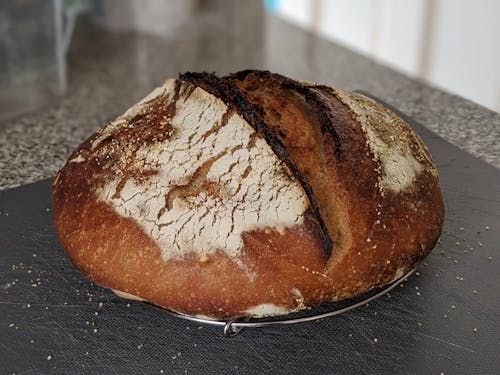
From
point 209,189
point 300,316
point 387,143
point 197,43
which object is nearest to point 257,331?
point 300,316

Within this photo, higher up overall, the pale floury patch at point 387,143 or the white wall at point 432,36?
the pale floury patch at point 387,143

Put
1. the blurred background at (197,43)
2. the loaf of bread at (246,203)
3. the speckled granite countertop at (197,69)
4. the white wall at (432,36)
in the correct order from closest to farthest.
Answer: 1. the loaf of bread at (246,203)
2. the speckled granite countertop at (197,69)
3. the blurred background at (197,43)
4. the white wall at (432,36)

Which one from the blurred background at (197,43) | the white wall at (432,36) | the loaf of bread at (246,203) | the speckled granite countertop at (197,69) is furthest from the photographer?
the white wall at (432,36)

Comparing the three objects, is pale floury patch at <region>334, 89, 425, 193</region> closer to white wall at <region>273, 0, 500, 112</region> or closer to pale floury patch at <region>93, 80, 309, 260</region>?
pale floury patch at <region>93, 80, 309, 260</region>

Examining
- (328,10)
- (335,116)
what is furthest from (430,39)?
(335,116)

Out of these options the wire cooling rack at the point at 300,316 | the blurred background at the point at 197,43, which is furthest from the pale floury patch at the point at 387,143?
the blurred background at the point at 197,43

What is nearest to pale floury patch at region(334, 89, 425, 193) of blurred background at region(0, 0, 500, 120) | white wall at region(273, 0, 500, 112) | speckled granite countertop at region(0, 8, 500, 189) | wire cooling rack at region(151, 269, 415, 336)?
wire cooling rack at region(151, 269, 415, 336)

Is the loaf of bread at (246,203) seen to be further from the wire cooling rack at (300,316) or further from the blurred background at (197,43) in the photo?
the blurred background at (197,43)
